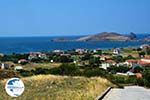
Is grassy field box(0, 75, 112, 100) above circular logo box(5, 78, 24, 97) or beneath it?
beneath

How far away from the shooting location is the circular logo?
9.24 m

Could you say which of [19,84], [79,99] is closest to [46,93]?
[79,99]

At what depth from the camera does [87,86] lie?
17703mm

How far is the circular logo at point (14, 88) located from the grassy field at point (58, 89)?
14.4 ft

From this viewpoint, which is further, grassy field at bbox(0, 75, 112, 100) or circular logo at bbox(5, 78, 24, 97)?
grassy field at bbox(0, 75, 112, 100)

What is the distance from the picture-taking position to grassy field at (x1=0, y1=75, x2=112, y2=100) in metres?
14.4

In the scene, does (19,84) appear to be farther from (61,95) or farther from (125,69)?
(125,69)

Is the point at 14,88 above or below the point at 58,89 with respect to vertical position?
above

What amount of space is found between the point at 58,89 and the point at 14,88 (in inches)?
291

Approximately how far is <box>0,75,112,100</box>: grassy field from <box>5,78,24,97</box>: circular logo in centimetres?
440

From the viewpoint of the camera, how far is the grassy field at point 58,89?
14.4m

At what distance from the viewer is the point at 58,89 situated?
54.7 feet

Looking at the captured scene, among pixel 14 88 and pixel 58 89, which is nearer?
pixel 14 88

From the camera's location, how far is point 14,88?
369 inches
